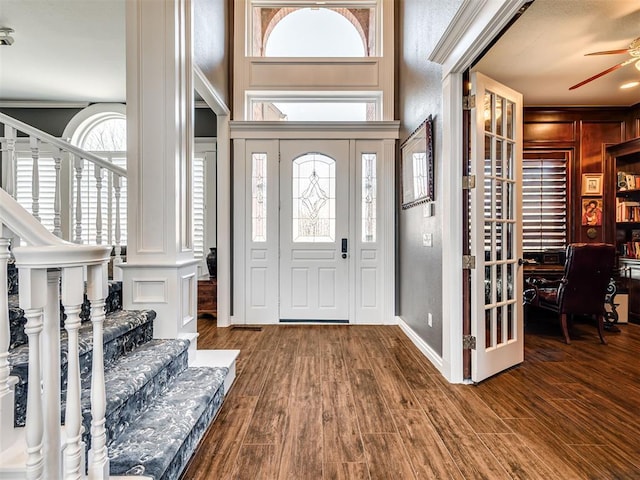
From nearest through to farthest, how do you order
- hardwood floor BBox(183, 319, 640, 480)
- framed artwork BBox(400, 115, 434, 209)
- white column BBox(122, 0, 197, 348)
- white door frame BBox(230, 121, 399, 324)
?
1. hardwood floor BBox(183, 319, 640, 480)
2. white column BBox(122, 0, 197, 348)
3. framed artwork BBox(400, 115, 434, 209)
4. white door frame BBox(230, 121, 399, 324)

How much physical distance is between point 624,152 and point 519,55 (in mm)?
→ 2347

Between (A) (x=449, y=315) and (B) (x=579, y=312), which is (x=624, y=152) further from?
(A) (x=449, y=315)

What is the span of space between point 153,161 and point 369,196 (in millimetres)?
2639

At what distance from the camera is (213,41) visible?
361 centimetres

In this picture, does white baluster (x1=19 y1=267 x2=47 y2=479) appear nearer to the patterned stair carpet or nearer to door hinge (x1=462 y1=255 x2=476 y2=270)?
the patterned stair carpet

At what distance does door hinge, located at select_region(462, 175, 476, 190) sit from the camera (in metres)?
2.48

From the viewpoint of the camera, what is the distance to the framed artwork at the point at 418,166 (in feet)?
9.77

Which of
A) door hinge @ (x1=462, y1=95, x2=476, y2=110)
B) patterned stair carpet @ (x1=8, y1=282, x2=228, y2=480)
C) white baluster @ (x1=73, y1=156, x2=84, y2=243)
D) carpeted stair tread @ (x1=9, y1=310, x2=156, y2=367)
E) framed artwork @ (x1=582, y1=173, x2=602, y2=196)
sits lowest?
patterned stair carpet @ (x1=8, y1=282, x2=228, y2=480)

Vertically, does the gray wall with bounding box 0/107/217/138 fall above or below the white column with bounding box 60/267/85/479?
above

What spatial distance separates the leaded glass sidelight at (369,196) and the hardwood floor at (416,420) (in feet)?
5.13

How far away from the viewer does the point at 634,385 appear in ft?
8.13

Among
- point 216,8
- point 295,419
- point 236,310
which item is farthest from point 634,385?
point 216,8

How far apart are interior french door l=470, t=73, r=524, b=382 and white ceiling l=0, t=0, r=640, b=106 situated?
958 millimetres

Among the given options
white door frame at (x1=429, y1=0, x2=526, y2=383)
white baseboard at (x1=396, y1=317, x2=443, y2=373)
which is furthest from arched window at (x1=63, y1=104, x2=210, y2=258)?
white door frame at (x1=429, y1=0, x2=526, y2=383)
